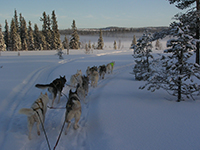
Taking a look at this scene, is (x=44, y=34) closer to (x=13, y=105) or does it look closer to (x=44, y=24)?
(x=44, y=24)

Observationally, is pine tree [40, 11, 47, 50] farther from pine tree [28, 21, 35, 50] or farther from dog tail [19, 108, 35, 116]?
dog tail [19, 108, 35, 116]

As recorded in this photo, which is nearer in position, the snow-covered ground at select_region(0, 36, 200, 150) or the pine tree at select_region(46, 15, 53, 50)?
the snow-covered ground at select_region(0, 36, 200, 150)

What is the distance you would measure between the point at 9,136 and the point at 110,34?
14101 centimetres

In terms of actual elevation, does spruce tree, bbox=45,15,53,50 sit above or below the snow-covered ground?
above

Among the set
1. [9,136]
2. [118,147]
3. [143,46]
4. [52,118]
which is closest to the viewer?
[118,147]

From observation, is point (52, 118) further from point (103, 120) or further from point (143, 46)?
point (143, 46)

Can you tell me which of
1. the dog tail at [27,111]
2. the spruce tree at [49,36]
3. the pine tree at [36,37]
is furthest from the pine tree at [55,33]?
the dog tail at [27,111]

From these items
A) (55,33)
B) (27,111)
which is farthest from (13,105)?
(55,33)

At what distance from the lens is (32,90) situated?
285 inches

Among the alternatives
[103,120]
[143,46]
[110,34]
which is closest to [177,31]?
[103,120]

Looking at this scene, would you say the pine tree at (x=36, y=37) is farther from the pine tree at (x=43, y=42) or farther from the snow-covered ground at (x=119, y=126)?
the snow-covered ground at (x=119, y=126)

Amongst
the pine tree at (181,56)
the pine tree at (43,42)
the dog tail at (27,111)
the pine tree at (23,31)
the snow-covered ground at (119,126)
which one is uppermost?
the pine tree at (23,31)

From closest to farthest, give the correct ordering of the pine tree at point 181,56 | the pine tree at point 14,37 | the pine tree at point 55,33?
the pine tree at point 181,56 < the pine tree at point 14,37 < the pine tree at point 55,33

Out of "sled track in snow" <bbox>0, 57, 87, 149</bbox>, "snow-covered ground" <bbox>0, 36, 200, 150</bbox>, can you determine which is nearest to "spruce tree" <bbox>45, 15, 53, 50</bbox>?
"sled track in snow" <bbox>0, 57, 87, 149</bbox>
